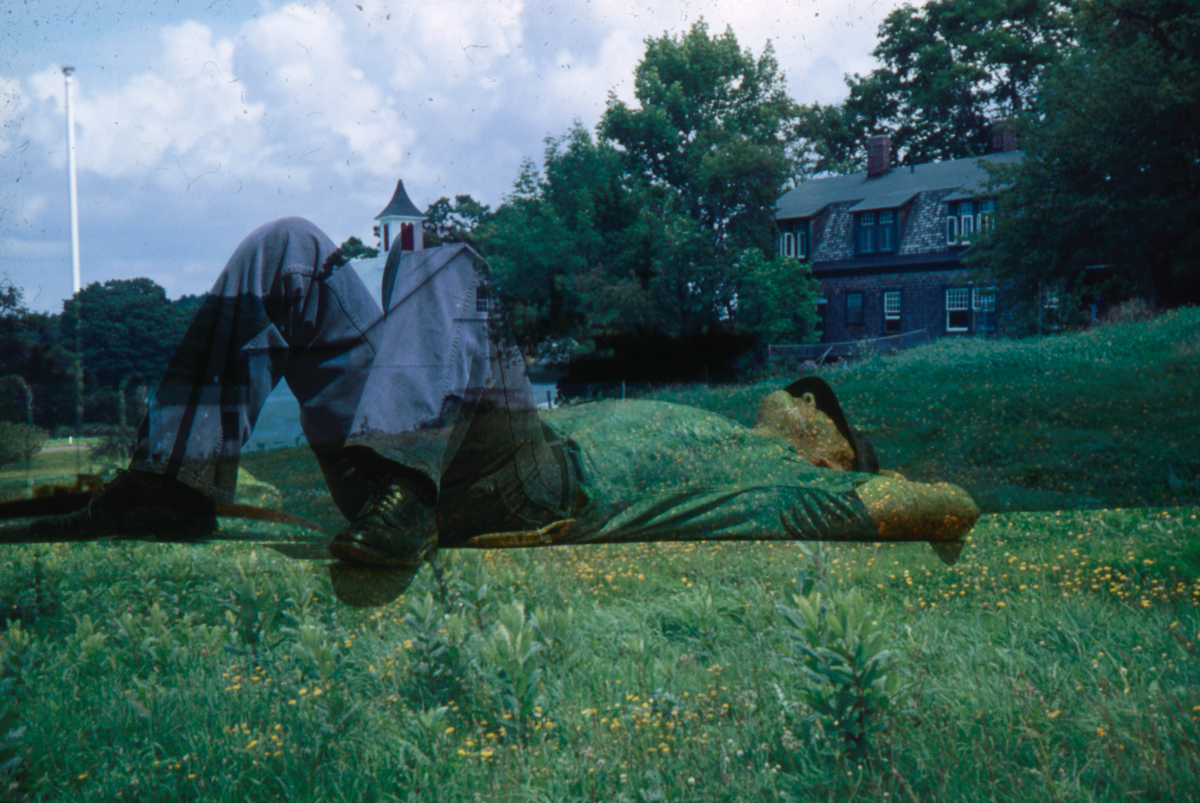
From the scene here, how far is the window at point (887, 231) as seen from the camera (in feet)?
5.56

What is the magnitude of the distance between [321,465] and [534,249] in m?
0.77

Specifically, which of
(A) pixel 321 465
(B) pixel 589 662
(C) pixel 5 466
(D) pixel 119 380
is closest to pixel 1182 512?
(B) pixel 589 662

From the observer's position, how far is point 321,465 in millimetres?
1877

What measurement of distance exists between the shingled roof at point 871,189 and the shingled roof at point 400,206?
832mm

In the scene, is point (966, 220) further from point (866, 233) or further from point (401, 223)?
point (401, 223)

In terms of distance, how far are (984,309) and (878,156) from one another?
444mm

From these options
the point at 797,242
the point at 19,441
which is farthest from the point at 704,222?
the point at 19,441

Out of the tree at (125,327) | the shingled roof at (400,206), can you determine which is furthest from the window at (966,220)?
the tree at (125,327)

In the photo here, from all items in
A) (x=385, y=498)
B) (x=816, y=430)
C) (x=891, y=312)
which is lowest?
(x=385, y=498)

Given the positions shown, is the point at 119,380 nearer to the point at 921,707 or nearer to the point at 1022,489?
the point at 921,707

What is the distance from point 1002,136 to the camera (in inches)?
71.2

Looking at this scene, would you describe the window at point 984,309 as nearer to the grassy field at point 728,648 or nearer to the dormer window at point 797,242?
the grassy field at point 728,648

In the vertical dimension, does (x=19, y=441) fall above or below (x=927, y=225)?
below

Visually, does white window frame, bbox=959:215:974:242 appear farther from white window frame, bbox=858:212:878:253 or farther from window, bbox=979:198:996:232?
white window frame, bbox=858:212:878:253
